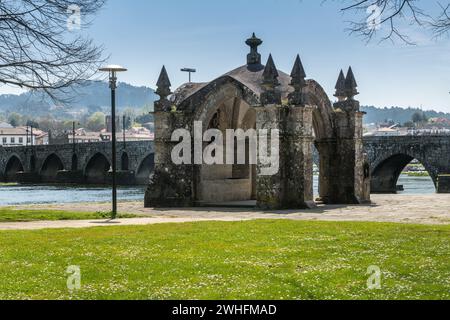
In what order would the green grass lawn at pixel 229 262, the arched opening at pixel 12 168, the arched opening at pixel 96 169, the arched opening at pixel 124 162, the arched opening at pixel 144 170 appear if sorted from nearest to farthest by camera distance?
the green grass lawn at pixel 229 262, the arched opening at pixel 144 170, the arched opening at pixel 124 162, the arched opening at pixel 96 169, the arched opening at pixel 12 168

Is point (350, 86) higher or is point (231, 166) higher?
point (350, 86)

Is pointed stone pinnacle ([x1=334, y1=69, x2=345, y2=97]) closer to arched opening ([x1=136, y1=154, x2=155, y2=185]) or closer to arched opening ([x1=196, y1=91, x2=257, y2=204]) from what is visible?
arched opening ([x1=196, y1=91, x2=257, y2=204])

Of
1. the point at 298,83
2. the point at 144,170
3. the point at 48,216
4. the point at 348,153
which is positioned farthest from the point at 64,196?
the point at 48,216

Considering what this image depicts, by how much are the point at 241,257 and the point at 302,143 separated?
13623 mm

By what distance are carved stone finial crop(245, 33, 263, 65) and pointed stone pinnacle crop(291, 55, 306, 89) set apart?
4182 millimetres

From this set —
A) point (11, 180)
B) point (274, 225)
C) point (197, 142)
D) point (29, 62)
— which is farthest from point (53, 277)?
point (11, 180)

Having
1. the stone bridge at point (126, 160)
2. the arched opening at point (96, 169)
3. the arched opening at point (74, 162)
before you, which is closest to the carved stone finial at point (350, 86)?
the stone bridge at point (126, 160)

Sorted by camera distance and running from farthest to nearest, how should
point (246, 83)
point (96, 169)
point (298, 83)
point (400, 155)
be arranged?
point (96, 169)
point (400, 155)
point (246, 83)
point (298, 83)

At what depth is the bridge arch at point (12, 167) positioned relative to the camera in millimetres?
139000

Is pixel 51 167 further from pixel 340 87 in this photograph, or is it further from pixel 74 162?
pixel 340 87

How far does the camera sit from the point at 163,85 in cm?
2920

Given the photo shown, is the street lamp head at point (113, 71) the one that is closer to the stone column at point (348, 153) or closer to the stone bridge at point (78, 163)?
the stone column at point (348, 153)

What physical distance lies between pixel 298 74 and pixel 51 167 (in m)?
A: 113
